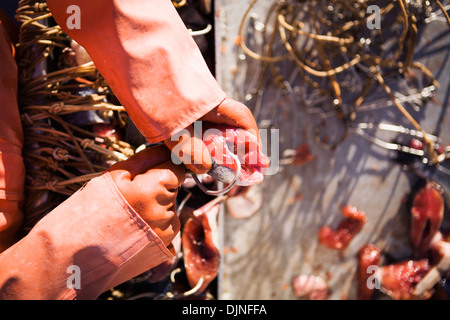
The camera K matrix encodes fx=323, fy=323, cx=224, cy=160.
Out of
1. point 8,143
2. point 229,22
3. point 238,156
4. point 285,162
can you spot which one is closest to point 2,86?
point 8,143

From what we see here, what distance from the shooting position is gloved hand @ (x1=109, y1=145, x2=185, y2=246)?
0.83 m

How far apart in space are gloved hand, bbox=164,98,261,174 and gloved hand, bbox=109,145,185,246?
0.21 feet

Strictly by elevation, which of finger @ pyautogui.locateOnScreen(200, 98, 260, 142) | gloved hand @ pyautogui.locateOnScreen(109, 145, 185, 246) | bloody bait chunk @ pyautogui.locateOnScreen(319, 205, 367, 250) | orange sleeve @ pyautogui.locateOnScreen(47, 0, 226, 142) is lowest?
bloody bait chunk @ pyautogui.locateOnScreen(319, 205, 367, 250)

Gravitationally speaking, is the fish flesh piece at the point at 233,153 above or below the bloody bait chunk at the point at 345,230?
above

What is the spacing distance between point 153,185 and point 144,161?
0.10m

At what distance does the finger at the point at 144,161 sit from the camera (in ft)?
2.87

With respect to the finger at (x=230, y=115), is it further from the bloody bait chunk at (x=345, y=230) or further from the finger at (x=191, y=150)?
the bloody bait chunk at (x=345, y=230)

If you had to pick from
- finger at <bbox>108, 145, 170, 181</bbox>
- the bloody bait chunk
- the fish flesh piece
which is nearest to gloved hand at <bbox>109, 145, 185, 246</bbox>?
finger at <bbox>108, 145, 170, 181</bbox>

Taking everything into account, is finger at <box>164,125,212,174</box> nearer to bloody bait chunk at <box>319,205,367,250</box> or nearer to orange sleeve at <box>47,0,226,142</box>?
orange sleeve at <box>47,0,226,142</box>

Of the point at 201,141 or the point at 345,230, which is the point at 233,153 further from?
the point at 345,230

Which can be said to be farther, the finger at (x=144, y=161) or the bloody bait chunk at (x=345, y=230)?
the bloody bait chunk at (x=345, y=230)

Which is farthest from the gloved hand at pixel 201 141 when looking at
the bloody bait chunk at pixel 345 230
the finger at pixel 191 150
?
the bloody bait chunk at pixel 345 230

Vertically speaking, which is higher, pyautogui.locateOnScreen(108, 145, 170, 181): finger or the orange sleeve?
the orange sleeve

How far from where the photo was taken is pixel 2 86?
1.03 meters
